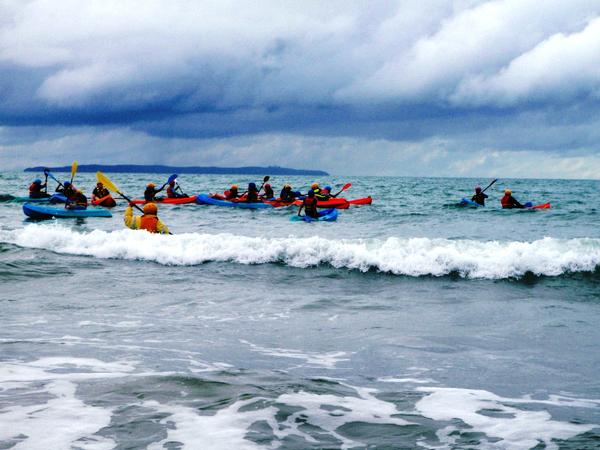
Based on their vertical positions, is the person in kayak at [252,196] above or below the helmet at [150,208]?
above

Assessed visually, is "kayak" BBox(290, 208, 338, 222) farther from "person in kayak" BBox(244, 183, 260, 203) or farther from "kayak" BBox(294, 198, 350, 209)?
"person in kayak" BBox(244, 183, 260, 203)

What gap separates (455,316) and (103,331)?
4565 mm

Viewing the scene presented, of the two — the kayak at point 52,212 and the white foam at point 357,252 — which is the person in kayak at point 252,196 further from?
the white foam at point 357,252

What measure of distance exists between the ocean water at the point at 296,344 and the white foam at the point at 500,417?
0.8 inches

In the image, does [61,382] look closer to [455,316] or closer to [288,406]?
[288,406]

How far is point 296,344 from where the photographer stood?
265 inches

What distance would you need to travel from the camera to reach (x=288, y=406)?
Result: 443 centimetres

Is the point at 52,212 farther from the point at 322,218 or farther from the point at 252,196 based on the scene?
the point at 322,218

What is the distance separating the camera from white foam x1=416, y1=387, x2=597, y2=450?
3.95 m

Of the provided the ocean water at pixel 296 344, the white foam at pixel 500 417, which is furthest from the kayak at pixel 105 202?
the white foam at pixel 500 417

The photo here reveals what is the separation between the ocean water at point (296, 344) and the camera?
4051mm

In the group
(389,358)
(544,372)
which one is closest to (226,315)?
(389,358)

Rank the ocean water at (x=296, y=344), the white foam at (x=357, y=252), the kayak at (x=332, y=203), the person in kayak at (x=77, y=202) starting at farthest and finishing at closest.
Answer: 1. the kayak at (x=332, y=203)
2. the person in kayak at (x=77, y=202)
3. the white foam at (x=357, y=252)
4. the ocean water at (x=296, y=344)

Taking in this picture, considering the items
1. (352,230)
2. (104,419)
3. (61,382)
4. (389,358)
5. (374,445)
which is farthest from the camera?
(352,230)
